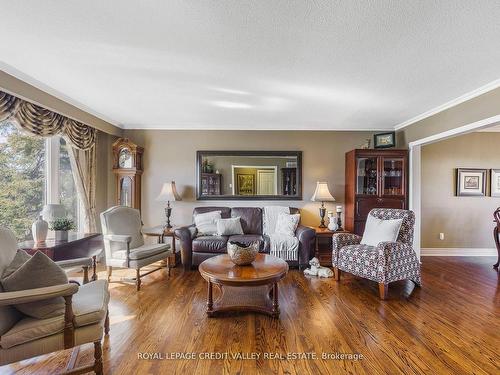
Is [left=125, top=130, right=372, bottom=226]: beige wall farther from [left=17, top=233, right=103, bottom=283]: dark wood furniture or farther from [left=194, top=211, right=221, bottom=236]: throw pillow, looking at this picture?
[left=17, top=233, right=103, bottom=283]: dark wood furniture

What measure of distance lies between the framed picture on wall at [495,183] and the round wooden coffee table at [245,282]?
4805 millimetres

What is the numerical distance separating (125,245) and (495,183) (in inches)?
256

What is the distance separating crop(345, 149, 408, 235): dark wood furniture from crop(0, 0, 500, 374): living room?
0.03 metres

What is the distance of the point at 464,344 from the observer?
6.78 ft

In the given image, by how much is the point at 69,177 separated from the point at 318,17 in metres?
3.97

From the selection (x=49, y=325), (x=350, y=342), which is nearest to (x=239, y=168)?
(x=350, y=342)

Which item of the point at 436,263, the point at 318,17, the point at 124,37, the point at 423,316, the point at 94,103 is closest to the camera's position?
the point at 318,17

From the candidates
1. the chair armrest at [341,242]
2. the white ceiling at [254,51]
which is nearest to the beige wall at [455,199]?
the white ceiling at [254,51]

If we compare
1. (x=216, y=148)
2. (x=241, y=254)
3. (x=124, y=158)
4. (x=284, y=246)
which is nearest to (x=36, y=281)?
(x=241, y=254)

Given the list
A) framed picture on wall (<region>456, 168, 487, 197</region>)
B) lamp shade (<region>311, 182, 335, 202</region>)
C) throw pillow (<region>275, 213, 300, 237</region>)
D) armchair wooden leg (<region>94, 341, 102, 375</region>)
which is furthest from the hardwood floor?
framed picture on wall (<region>456, 168, 487, 197</region>)

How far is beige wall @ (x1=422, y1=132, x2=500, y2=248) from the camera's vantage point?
4812mm

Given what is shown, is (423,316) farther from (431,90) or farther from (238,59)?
(238,59)

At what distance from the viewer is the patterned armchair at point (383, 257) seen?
2926 mm

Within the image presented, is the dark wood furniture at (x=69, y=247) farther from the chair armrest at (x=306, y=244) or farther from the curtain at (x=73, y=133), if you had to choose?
the chair armrest at (x=306, y=244)
